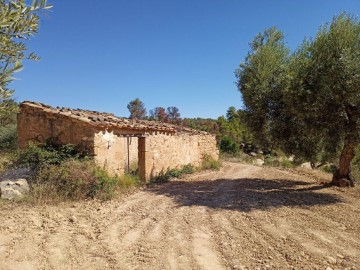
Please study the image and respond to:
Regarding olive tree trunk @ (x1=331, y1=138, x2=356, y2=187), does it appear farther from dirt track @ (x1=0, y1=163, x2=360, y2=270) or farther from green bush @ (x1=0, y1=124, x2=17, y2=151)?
green bush @ (x1=0, y1=124, x2=17, y2=151)

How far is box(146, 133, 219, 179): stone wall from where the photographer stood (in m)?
11.6

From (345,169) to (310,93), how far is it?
10.2ft

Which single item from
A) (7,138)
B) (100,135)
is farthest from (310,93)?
(7,138)

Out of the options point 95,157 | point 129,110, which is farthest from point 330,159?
point 129,110

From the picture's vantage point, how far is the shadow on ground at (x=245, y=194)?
7586mm

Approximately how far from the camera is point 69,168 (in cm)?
815

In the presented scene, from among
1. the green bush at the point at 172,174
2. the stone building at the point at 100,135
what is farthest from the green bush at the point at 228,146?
the stone building at the point at 100,135

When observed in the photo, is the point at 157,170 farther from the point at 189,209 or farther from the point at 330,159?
the point at 330,159

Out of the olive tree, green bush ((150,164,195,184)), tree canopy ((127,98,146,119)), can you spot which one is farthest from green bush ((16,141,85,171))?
tree canopy ((127,98,146,119))

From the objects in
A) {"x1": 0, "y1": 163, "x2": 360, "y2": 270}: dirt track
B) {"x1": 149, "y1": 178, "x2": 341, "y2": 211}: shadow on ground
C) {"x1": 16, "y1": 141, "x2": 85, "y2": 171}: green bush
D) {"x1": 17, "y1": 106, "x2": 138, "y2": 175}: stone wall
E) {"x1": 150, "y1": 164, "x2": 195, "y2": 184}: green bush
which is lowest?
{"x1": 0, "y1": 163, "x2": 360, "y2": 270}: dirt track

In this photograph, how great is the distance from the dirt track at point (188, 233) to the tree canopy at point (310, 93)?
194 cm

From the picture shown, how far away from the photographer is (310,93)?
319 inches

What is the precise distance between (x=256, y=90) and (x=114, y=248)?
7.60 metres

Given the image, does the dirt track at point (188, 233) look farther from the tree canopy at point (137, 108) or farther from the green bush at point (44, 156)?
the tree canopy at point (137, 108)
